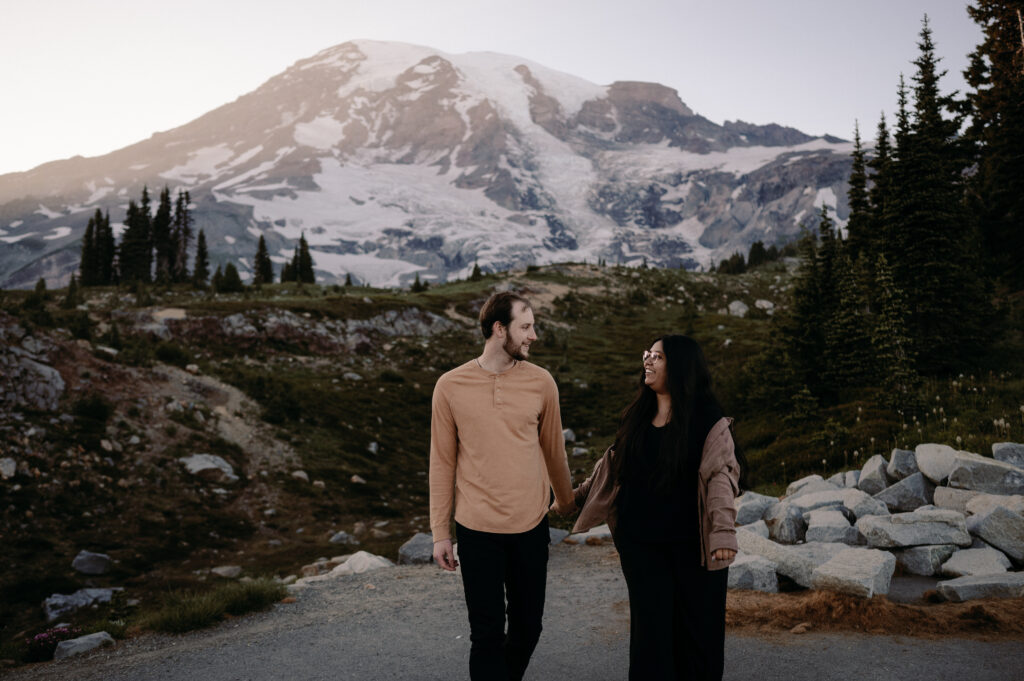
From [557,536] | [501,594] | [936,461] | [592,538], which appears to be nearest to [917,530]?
[936,461]

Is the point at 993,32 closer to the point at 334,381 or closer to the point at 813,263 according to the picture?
the point at 813,263

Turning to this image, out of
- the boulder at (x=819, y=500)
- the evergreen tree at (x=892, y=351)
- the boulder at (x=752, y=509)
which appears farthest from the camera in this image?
the evergreen tree at (x=892, y=351)

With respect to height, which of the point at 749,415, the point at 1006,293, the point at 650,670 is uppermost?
the point at 1006,293

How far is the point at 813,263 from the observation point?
17953 millimetres

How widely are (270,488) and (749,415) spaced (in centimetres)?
1483

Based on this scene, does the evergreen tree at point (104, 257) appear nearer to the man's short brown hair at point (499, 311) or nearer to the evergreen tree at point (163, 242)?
the evergreen tree at point (163, 242)

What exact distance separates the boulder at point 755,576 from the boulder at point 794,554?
23cm

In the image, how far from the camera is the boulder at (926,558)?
7.75 m

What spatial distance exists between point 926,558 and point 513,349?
706 cm

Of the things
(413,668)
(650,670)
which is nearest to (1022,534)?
(650,670)

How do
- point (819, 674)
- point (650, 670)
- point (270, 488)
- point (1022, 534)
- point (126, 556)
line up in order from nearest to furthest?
point (650, 670) → point (819, 674) → point (1022, 534) → point (126, 556) → point (270, 488)

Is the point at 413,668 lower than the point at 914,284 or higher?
lower

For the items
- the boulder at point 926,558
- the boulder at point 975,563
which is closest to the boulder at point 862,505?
the boulder at point 926,558

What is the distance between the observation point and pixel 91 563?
1105 cm
